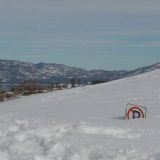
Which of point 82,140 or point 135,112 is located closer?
point 82,140

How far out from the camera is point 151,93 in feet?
79.9

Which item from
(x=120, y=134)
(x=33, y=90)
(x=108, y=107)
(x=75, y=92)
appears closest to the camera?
(x=120, y=134)

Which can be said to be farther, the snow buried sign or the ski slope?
the snow buried sign

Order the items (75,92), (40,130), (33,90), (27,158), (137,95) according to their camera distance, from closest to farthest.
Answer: (27,158) < (40,130) < (137,95) < (75,92) < (33,90)

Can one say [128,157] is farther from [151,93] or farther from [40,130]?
[151,93]

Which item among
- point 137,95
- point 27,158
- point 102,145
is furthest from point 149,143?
point 137,95

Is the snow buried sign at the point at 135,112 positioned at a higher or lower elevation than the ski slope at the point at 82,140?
higher

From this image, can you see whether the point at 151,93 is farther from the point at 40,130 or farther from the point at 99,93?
the point at 40,130

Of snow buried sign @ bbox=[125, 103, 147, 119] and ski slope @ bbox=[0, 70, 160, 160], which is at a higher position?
snow buried sign @ bbox=[125, 103, 147, 119]

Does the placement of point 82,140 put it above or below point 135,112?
below

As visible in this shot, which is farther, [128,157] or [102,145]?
[102,145]

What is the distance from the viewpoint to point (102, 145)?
31.6 ft

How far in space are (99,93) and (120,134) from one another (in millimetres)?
16287

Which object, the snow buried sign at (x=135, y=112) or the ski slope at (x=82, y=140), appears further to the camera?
the snow buried sign at (x=135, y=112)
